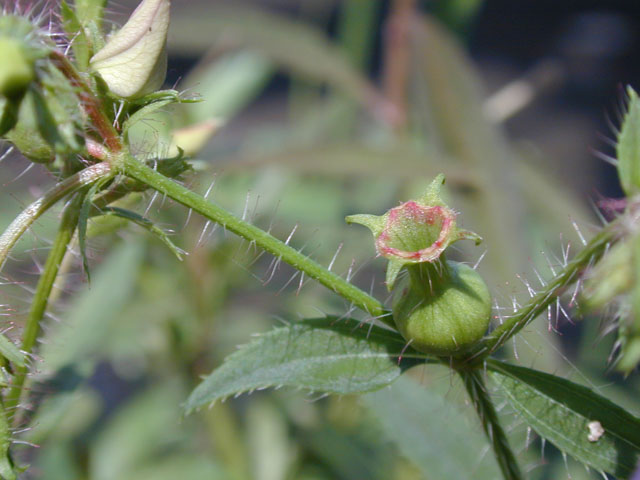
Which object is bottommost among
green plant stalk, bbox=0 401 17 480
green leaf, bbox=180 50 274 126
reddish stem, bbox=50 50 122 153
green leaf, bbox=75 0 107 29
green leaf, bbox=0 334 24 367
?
green leaf, bbox=180 50 274 126

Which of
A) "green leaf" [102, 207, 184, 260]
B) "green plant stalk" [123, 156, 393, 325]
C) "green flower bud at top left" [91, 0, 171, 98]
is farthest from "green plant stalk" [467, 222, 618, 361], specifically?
"green flower bud at top left" [91, 0, 171, 98]

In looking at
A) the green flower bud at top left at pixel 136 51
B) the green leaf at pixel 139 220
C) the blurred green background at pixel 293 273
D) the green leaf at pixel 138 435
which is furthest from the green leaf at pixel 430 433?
the green leaf at pixel 138 435

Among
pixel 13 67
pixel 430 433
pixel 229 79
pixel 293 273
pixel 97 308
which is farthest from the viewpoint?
pixel 229 79

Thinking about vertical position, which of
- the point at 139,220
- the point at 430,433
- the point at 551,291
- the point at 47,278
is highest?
the point at 551,291

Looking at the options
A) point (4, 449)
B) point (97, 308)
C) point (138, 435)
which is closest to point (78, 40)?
point (4, 449)

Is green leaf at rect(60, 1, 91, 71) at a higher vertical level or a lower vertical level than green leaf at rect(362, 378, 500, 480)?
higher

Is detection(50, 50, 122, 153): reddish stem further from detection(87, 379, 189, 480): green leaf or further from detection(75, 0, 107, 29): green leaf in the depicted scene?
detection(87, 379, 189, 480): green leaf

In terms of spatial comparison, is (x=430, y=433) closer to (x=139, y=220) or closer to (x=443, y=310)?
(x=443, y=310)
